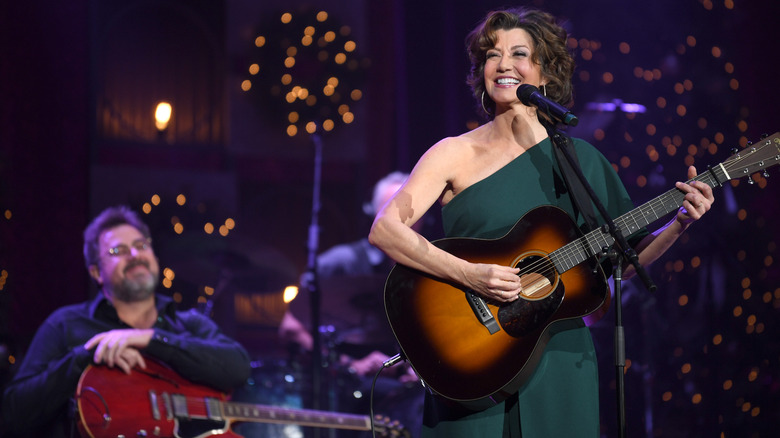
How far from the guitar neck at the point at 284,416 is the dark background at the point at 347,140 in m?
1.47

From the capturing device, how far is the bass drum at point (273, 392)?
5.30 meters

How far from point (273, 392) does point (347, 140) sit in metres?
2.47

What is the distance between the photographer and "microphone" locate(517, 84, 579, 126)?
2.57m

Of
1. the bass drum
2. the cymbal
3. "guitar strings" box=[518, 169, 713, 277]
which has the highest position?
"guitar strings" box=[518, 169, 713, 277]

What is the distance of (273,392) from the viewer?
541cm

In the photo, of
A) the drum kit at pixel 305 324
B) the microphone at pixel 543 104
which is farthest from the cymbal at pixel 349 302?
the microphone at pixel 543 104

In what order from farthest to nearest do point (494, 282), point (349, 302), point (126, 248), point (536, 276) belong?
point (349, 302), point (126, 248), point (536, 276), point (494, 282)

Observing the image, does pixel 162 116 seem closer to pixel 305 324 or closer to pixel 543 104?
pixel 305 324

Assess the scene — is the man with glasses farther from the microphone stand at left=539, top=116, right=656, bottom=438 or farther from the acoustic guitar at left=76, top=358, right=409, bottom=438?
the microphone stand at left=539, top=116, right=656, bottom=438

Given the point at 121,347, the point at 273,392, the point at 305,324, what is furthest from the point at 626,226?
the point at 305,324

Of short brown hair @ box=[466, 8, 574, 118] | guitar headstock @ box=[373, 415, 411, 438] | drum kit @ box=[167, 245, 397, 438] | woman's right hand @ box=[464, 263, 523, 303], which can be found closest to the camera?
woman's right hand @ box=[464, 263, 523, 303]

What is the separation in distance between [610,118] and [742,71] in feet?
4.27

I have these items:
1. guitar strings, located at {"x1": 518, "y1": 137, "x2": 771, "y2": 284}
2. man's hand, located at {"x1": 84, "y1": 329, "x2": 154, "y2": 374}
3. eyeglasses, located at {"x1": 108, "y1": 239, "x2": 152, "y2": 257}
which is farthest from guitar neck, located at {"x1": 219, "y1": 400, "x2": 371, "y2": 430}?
guitar strings, located at {"x1": 518, "y1": 137, "x2": 771, "y2": 284}

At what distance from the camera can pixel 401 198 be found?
2.73 m
